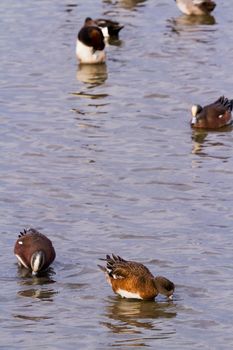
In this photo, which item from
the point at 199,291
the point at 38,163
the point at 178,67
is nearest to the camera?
the point at 199,291

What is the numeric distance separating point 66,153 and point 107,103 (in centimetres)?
279

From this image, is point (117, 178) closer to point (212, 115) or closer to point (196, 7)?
point (212, 115)

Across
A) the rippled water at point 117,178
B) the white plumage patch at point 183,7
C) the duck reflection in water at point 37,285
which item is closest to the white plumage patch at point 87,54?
the rippled water at point 117,178

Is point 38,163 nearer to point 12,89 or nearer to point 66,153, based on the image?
point 66,153

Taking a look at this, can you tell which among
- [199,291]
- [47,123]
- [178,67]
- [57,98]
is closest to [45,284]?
[199,291]

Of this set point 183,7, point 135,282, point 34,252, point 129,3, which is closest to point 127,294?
point 135,282

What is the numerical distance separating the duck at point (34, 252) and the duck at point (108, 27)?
Result: 37.1ft

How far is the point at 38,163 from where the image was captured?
1653 centimetres

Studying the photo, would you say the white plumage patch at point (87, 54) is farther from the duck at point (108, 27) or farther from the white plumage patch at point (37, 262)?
the white plumage patch at point (37, 262)

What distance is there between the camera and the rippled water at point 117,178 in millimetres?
11469

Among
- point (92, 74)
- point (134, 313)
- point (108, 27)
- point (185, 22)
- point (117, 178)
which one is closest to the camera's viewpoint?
point (134, 313)

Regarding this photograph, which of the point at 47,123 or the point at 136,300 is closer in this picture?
the point at 136,300

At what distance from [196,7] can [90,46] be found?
183 inches

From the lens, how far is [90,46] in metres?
22.1
